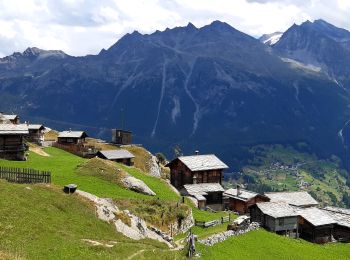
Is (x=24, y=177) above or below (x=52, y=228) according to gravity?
above

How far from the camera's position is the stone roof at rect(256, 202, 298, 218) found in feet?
298

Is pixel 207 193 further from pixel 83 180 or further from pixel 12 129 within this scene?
pixel 12 129

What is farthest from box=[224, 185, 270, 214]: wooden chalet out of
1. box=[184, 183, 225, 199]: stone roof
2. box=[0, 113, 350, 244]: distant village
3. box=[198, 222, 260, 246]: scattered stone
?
box=[198, 222, 260, 246]: scattered stone

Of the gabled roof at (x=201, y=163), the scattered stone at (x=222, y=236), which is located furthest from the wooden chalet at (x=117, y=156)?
the scattered stone at (x=222, y=236)

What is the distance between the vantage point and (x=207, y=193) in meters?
112

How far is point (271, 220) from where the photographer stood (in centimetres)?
9094

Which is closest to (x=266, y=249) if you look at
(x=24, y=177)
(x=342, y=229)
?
(x=342, y=229)

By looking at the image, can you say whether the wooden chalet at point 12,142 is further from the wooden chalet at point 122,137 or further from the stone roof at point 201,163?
the wooden chalet at point 122,137

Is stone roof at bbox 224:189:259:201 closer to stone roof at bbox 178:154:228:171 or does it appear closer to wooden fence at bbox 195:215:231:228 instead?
stone roof at bbox 178:154:228:171

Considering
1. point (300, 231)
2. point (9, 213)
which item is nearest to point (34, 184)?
point (9, 213)

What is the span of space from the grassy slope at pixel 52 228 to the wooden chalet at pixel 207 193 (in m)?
48.3

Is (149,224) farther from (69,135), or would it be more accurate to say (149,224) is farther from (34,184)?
(69,135)

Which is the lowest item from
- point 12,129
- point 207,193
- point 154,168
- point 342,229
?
point 342,229

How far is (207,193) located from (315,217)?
83.3 feet
